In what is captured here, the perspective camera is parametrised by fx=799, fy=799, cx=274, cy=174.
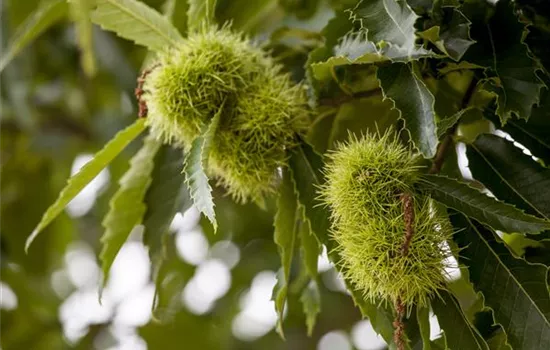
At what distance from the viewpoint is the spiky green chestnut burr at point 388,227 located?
31.9 inches

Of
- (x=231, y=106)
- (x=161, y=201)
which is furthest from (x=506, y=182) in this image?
(x=161, y=201)

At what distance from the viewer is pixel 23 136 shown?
2.16 metres

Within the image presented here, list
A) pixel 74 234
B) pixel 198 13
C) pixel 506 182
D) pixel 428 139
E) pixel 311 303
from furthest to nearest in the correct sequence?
pixel 74 234 < pixel 311 303 < pixel 198 13 < pixel 506 182 < pixel 428 139

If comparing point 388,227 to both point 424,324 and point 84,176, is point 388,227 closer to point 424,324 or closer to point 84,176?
point 424,324

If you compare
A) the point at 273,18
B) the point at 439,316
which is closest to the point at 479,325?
the point at 439,316

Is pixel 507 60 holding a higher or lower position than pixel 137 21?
lower

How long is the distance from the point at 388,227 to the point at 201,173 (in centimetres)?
21

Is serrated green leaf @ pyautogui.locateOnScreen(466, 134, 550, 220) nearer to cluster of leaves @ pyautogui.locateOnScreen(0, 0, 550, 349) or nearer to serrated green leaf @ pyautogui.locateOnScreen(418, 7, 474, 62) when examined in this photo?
cluster of leaves @ pyautogui.locateOnScreen(0, 0, 550, 349)

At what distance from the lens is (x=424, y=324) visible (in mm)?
877

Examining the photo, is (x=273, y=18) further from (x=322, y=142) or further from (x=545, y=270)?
(x=545, y=270)

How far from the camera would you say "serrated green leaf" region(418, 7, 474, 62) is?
82 centimetres

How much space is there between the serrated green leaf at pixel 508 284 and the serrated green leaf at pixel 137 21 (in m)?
0.47

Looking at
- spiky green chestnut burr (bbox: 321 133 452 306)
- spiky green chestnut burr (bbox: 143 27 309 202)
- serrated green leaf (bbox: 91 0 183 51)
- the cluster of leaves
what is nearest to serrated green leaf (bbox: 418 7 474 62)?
the cluster of leaves

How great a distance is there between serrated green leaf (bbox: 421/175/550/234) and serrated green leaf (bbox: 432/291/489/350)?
104 millimetres
